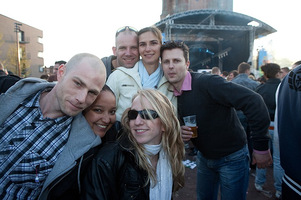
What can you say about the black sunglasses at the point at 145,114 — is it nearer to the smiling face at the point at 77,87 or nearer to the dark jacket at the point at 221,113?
the smiling face at the point at 77,87

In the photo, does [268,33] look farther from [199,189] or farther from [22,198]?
[22,198]

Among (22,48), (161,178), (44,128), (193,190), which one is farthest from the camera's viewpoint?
(22,48)

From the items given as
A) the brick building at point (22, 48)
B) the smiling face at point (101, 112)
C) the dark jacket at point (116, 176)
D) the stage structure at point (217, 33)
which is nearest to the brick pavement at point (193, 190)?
the dark jacket at point (116, 176)

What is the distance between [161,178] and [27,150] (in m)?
1.19

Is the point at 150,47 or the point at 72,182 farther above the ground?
the point at 150,47

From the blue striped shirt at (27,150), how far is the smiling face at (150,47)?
4.32 feet

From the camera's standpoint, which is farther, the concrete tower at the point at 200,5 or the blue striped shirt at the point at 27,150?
the concrete tower at the point at 200,5

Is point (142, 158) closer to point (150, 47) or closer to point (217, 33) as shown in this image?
point (150, 47)

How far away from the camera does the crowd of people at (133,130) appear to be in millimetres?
1512

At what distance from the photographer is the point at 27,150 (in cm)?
156

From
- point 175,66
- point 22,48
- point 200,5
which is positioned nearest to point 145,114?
point 175,66

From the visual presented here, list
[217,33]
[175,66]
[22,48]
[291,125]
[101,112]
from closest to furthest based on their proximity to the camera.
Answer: [291,125], [101,112], [175,66], [217,33], [22,48]

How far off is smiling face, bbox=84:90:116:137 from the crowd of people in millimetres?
10

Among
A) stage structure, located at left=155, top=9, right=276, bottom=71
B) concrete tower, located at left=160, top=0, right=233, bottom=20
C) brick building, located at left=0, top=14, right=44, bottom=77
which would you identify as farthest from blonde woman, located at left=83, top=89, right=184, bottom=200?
brick building, located at left=0, top=14, right=44, bottom=77
